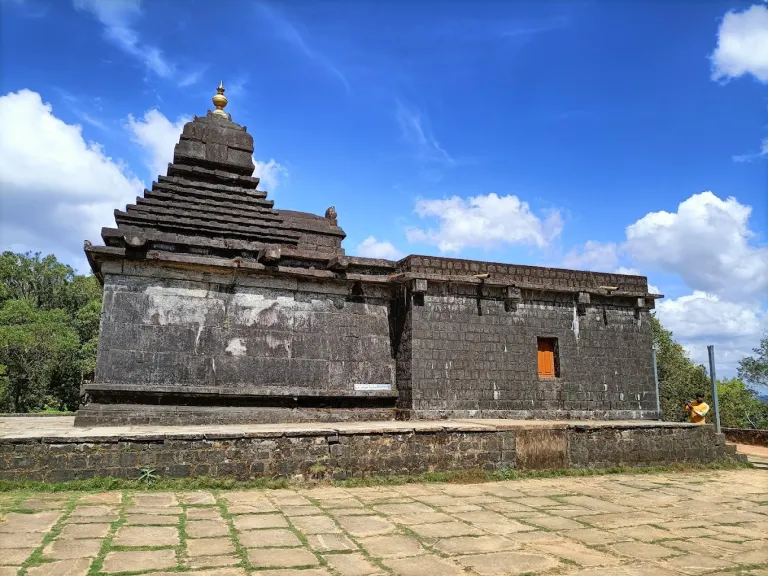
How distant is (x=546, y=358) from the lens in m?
12.6

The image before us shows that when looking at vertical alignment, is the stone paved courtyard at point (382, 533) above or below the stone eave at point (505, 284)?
below

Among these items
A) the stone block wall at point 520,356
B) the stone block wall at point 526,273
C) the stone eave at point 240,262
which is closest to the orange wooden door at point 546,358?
the stone block wall at point 520,356

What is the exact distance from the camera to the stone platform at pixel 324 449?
23.0ft

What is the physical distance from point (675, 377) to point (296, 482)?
81.7 ft

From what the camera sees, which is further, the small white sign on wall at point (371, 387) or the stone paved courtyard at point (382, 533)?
the small white sign on wall at point (371, 387)

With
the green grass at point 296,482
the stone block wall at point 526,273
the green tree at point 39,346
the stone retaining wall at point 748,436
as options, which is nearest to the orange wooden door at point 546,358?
the stone block wall at point 526,273

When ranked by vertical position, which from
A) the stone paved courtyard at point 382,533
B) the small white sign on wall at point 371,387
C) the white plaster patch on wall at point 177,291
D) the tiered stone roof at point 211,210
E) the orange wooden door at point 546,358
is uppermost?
the tiered stone roof at point 211,210

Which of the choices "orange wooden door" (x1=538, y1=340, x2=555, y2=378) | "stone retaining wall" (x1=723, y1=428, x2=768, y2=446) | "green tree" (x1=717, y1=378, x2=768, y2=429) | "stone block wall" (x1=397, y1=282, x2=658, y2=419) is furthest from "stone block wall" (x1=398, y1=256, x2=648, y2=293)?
"green tree" (x1=717, y1=378, x2=768, y2=429)

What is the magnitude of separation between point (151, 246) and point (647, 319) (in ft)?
37.3

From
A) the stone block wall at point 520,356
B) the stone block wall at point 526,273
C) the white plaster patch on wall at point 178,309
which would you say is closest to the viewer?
the white plaster patch on wall at point 178,309

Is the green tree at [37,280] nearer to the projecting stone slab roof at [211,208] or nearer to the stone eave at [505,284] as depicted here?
the projecting stone slab roof at [211,208]

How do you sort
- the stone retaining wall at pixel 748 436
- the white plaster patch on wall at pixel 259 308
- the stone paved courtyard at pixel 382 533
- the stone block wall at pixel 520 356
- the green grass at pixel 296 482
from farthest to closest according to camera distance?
the stone retaining wall at pixel 748 436 → the stone block wall at pixel 520 356 → the white plaster patch on wall at pixel 259 308 → the green grass at pixel 296 482 → the stone paved courtyard at pixel 382 533

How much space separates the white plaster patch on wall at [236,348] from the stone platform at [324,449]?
6.39ft

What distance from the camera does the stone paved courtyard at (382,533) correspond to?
457cm
